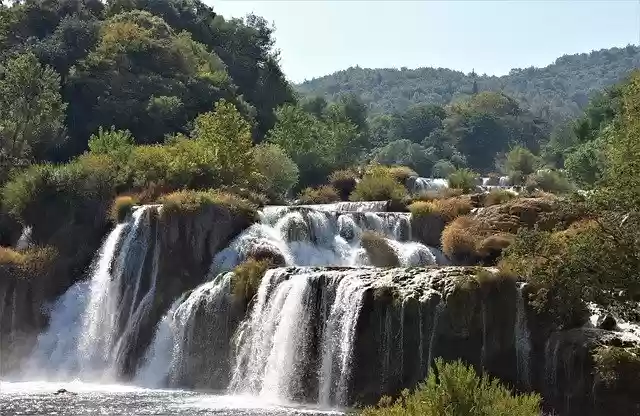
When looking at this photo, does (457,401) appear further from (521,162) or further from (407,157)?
(407,157)

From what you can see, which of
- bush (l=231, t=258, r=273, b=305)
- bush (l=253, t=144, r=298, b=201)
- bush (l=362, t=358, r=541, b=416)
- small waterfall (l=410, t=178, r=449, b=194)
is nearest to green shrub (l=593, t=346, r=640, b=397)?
bush (l=362, t=358, r=541, b=416)

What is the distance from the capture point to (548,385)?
20.3m

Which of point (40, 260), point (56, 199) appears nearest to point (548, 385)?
point (40, 260)

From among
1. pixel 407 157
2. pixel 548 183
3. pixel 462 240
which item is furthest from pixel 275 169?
pixel 407 157

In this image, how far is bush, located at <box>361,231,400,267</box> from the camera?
30.5 meters

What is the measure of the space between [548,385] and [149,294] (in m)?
15.3

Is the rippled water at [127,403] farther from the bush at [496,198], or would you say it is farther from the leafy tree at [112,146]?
the bush at [496,198]

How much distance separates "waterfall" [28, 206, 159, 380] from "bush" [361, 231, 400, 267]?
27.1ft

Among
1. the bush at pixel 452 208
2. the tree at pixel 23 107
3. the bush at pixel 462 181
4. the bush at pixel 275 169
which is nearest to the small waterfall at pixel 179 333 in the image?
the bush at pixel 452 208

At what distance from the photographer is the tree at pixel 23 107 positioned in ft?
136

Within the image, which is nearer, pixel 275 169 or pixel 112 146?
pixel 112 146

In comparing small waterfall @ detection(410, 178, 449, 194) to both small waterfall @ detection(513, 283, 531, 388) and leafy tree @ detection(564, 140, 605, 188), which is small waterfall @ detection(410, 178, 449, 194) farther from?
small waterfall @ detection(513, 283, 531, 388)

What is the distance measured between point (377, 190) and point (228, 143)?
8336 millimetres

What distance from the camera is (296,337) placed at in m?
23.4
